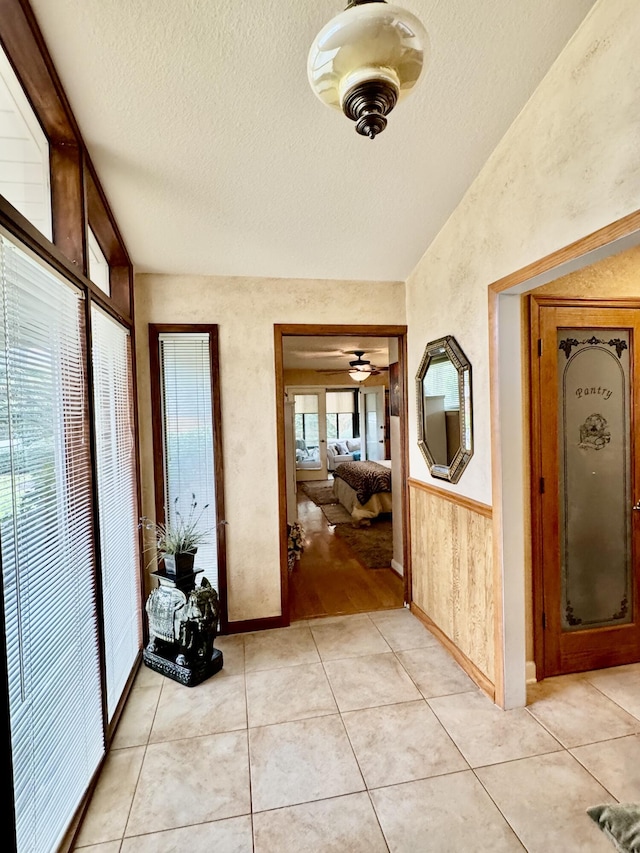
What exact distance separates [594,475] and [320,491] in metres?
6.02

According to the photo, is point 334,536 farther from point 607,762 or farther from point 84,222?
point 84,222

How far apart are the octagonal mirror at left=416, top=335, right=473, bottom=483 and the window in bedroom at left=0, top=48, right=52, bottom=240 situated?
6.97ft

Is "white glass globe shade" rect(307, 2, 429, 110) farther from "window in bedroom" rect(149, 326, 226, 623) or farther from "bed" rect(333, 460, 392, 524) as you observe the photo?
"bed" rect(333, 460, 392, 524)

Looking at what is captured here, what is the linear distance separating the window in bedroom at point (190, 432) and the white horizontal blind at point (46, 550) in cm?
113

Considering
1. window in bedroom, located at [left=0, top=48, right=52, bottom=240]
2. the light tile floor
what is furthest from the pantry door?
window in bedroom, located at [left=0, top=48, right=52, bottom=240]

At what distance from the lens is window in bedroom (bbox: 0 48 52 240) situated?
137cm

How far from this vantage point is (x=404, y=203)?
240 cm

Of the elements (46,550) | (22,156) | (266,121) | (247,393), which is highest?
(266,121)

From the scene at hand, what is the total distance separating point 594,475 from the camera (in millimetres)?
2500

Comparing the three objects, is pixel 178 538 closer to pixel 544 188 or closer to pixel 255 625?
pixel 255 625

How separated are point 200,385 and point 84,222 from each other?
1352 mm

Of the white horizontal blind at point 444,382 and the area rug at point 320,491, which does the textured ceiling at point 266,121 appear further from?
the area rug at point 320,491

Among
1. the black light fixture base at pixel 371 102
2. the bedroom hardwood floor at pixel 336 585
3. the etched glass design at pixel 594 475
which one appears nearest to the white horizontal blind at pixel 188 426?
the bedroom hardwood floor at pixel 336 585

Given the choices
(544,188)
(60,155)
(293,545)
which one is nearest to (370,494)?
(293,545)
